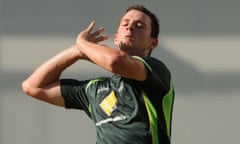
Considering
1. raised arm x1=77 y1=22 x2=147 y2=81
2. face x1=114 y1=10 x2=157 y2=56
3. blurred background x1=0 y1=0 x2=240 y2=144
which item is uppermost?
face x1=114 y1=10 x2=157 y2=56

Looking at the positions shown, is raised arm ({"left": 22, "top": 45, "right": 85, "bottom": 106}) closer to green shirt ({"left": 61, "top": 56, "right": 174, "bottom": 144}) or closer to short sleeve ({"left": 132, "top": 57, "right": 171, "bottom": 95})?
green shirt ({"left": 61, "top": 56, "right": 174, "bottom": 144})

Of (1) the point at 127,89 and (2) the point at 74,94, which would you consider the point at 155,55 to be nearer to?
(2) the point at 74,94

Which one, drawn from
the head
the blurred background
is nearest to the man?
the head

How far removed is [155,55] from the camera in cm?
280

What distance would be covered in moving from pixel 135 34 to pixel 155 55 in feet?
3.74

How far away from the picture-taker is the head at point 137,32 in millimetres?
1655

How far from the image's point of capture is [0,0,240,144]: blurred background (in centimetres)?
280

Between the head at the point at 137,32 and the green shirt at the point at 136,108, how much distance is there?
0.07 m

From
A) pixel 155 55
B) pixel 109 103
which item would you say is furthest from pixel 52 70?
pixel 155 55

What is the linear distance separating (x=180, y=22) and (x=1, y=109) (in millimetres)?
935

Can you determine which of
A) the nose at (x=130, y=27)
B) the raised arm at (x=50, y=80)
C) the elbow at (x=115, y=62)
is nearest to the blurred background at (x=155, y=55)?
the raised arm at (x=50, y=80)

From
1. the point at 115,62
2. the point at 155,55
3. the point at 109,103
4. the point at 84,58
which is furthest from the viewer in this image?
the point at 155,55

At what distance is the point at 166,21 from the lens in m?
2.83

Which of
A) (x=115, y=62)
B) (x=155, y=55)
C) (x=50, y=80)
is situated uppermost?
(x=115, y=62)
